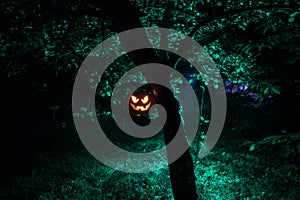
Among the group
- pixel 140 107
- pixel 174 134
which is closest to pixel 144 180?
pixel 174 134

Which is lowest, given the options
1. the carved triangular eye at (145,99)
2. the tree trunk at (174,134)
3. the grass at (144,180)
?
the grass at (144,180)

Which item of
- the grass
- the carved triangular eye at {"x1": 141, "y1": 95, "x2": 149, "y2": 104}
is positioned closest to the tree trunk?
the carved triangular eye at {"x1": 141, "y1": 95, "x2": 149, "y2": 104}

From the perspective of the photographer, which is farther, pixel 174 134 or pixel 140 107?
pixel 174 134

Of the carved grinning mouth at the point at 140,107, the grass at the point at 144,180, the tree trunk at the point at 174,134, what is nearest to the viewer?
the carved grinning mouth at the point at 140,107

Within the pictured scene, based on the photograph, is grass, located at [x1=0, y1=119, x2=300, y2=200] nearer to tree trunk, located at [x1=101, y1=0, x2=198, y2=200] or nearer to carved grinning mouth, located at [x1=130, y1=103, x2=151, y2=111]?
tree trunk, located at [x1=101, y1=0, x2=198, y2=200]

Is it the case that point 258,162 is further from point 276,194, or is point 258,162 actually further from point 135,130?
point 135,130

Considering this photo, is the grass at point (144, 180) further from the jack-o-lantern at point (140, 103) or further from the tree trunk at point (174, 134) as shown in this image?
the jack-o-lantern at point (140, 103)

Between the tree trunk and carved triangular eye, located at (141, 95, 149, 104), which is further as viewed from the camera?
the tree trunk

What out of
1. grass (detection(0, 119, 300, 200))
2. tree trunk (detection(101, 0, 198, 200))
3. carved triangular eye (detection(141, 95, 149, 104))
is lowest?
grass (detection(0, 119, 300, 200))

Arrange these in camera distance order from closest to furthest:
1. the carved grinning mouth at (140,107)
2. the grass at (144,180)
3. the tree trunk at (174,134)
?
the carved grinning mouth at (140,107)
the tree trunk at (174,134)
the grass at (144,180)

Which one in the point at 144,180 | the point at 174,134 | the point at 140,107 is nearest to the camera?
the point at 140,107

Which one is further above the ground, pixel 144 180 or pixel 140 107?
pixel 140 107

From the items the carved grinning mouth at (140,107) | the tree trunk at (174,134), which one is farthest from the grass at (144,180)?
the carved grinning mouth at (140,107)

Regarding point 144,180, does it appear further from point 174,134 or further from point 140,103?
point 140,103
